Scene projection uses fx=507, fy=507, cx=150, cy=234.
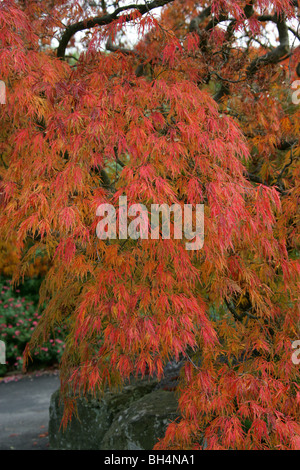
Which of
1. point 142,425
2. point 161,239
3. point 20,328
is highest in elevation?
point 161,239

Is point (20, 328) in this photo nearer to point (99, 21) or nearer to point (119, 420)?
point (119, 420)

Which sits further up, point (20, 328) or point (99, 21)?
point (99, 21)

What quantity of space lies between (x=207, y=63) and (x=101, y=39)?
0.96 meters

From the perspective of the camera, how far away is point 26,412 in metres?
6.05

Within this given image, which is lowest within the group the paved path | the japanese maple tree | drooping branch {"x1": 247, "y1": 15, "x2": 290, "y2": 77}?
the paved path

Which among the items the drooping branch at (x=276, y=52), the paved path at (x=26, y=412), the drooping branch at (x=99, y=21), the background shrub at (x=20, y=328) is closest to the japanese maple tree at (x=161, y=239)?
the drooping branch at (x=99, y=21)

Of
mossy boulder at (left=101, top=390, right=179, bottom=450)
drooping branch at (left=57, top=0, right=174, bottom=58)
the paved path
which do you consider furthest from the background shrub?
drooping branch at (left=57, top=0, right=174, bottom=58)

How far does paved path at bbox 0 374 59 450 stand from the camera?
16.5 feet

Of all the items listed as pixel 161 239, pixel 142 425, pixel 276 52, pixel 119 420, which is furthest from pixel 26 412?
pixel 276 52

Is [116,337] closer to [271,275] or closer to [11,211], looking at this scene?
[11,211]

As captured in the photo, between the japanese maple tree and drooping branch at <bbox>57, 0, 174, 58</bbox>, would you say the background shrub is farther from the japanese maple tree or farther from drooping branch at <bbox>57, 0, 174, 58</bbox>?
the japanese maple tree

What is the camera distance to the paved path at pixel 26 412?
502 cm

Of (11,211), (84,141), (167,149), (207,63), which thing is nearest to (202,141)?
(167,149)

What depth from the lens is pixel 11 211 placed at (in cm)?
257
